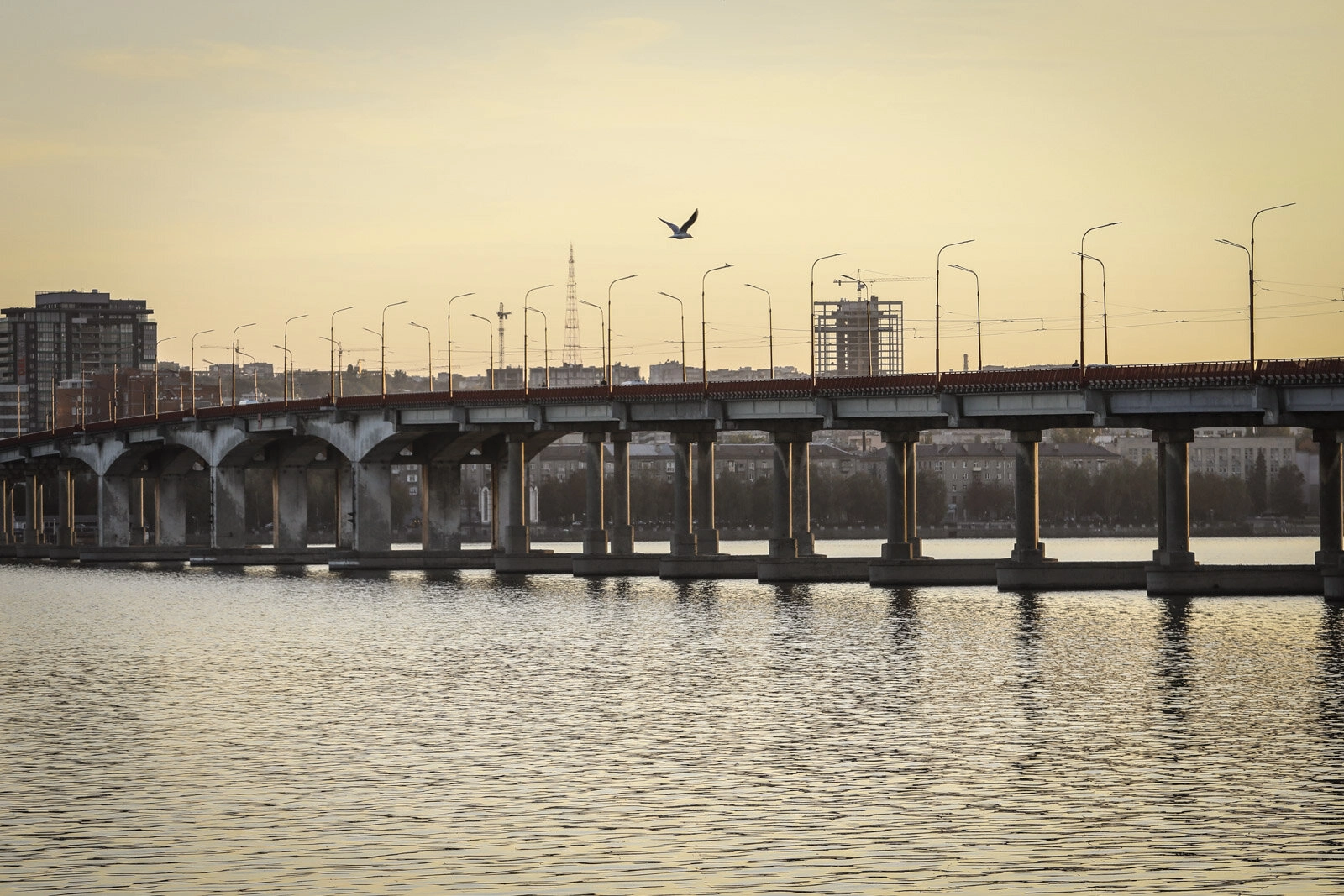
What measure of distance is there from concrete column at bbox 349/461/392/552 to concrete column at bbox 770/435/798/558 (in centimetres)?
3083

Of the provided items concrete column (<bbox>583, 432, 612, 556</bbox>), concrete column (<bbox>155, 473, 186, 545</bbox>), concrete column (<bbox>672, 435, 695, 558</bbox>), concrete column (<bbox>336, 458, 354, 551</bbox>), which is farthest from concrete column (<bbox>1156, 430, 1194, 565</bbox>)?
concrete column (<bbox>155, 473, 186, 545</bbox>)

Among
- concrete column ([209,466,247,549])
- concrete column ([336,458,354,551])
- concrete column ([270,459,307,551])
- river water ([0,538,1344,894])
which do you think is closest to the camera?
river water ([0,538,1344,894])

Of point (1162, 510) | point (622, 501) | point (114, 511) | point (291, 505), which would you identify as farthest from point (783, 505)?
→ point (114, 511)

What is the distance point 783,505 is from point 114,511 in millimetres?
78841

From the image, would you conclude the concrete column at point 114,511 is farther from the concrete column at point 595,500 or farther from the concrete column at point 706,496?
the concrete column at point 706,496

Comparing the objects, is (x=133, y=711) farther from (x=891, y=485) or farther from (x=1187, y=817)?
(x=891, y=485)

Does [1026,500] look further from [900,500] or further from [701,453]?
[701,453]

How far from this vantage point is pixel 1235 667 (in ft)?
185

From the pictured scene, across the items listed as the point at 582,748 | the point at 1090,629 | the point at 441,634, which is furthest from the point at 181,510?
the point at 582,748

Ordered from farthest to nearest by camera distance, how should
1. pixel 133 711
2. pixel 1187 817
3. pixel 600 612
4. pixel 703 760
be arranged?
pixel 600 612
pixel 133 711
pixel 703 760
pixel 1187 817

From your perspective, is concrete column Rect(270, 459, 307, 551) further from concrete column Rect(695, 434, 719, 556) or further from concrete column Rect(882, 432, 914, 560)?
concrete column Rect(882, 432, 914, 560)

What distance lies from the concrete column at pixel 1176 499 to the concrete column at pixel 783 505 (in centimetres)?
2430

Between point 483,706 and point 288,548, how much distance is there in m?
101

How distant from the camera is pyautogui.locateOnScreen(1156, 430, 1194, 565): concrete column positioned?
91.1m
